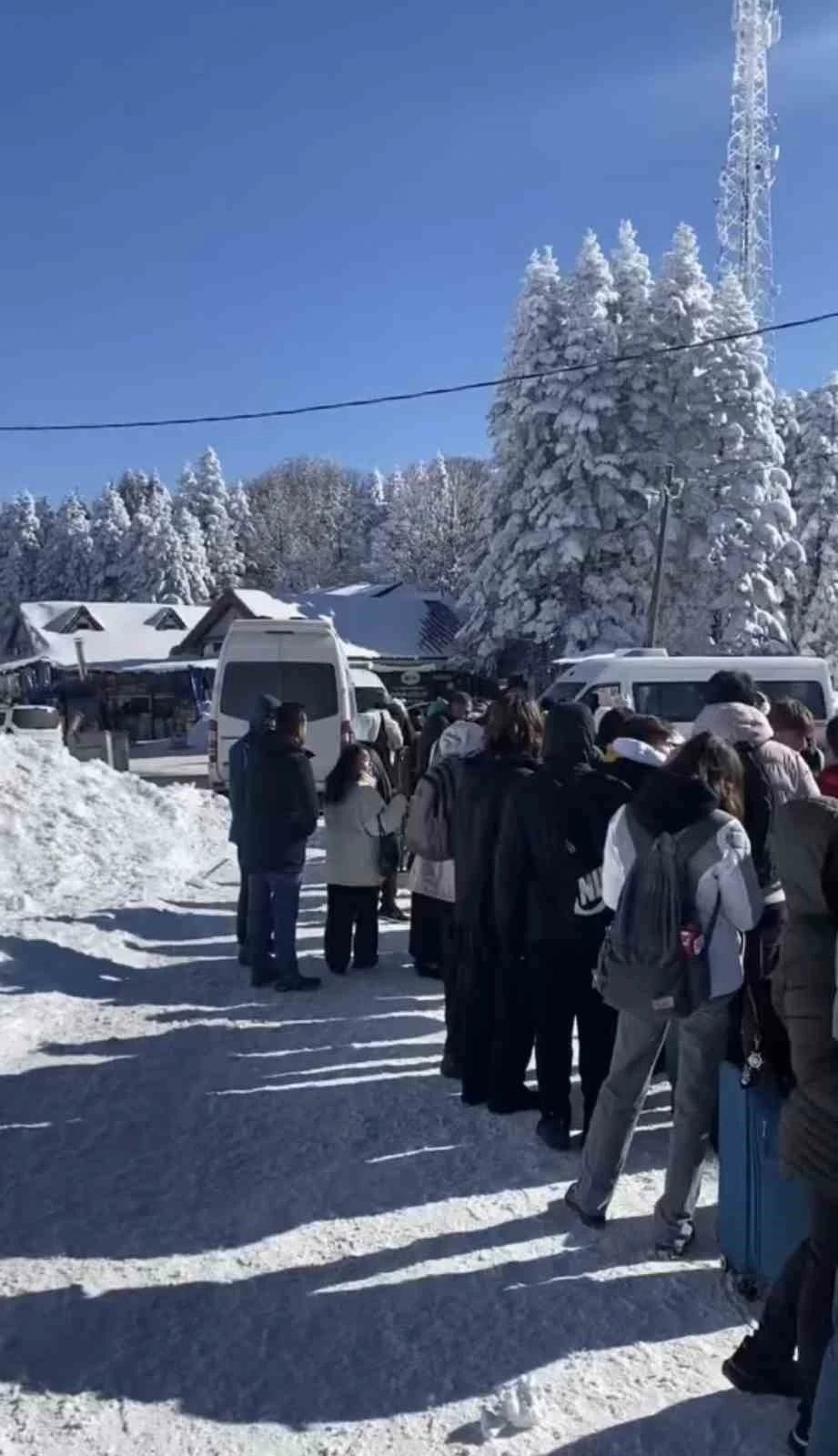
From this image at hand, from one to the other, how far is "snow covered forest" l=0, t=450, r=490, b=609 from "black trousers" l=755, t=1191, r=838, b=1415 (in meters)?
58.3

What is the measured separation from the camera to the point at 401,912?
10.2 meters

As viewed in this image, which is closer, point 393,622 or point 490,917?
point 490,917

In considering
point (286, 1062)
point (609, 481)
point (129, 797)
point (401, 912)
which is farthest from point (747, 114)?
point (286, 1062)

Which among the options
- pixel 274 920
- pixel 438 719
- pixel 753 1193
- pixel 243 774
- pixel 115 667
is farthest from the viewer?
pixel 115 667

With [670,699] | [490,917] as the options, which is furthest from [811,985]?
[670,699]

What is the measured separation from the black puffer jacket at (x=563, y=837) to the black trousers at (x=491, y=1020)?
0.41 metres

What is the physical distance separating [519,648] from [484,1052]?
29965mm

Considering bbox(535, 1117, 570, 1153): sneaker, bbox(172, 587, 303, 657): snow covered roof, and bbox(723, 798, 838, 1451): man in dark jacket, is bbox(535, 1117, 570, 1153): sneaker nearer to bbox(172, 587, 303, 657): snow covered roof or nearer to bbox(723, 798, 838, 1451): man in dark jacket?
bbox(723, 798, 838, 1451): man in dark jacket

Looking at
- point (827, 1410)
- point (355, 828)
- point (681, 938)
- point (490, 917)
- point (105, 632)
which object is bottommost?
point (827, 1410)

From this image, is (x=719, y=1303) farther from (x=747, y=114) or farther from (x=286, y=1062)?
(x=747, y=114)

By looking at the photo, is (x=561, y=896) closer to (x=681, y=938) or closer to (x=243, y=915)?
(x=681, y=938)

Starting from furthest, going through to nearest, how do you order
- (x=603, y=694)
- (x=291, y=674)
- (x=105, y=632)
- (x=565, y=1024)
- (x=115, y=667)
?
(x=105, y=632)
(x=115, y=667)
(x=603, y=694)
(x=291, y=674)
(x=565, y=1024)

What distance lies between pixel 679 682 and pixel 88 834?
9172 mm

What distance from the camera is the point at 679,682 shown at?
17.4 metres
